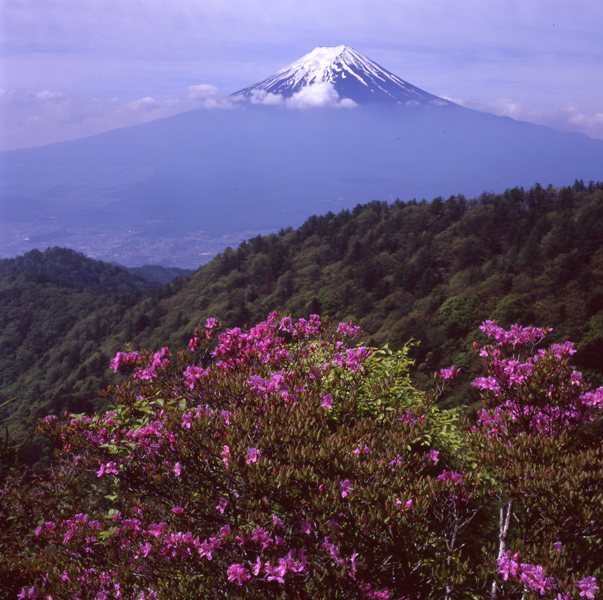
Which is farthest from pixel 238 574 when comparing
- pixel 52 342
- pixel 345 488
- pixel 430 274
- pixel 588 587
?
pixel 52 342

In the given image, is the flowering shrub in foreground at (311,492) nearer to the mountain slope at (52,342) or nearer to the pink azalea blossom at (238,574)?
the pink azalea blossom at (238,574)

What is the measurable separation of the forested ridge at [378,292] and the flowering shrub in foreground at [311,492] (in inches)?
950

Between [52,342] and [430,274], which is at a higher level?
[430,274]

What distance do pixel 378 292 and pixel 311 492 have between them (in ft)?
231

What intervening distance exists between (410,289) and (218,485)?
223 ft

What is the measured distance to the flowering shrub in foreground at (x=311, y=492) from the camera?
14.0 ft

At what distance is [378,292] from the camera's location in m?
74.0

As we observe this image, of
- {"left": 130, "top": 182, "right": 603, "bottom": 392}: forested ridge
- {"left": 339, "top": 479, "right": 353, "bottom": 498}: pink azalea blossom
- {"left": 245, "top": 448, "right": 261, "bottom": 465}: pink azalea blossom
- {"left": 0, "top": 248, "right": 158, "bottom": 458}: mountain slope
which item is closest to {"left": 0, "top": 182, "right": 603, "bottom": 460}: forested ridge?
{"left": 130, "top": 182, "right": 603, "bottom": 392}: forested ridge

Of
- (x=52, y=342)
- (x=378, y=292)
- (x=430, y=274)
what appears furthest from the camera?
(x=52, y=342)

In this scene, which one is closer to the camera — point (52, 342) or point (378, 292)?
point (378, 292)

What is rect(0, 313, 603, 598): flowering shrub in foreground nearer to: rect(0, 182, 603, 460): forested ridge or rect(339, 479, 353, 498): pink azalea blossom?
rect(339, 479, 353, 498): pink azalea blossom

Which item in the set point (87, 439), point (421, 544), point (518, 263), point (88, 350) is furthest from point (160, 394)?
point (88, 350)

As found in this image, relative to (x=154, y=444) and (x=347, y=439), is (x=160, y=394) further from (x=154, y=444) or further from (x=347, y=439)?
(x=347, y=439)

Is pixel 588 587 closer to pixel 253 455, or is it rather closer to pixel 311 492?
pixel 311 492
